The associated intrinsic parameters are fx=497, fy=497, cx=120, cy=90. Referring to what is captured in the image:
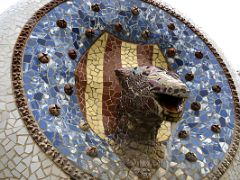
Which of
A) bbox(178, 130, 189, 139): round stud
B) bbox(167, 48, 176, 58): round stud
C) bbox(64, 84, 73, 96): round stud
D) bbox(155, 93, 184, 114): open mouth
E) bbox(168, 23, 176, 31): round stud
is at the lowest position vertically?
bbox(178, 130, 189, 139): round stud

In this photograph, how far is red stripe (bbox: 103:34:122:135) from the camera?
573 centimetres

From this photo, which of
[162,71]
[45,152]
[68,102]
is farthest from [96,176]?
[162,71]

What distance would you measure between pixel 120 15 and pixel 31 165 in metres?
2.59

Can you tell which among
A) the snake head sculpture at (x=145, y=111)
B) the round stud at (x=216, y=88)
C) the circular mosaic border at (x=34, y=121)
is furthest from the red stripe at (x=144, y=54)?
the snake head sculpture at (x=145, y=111)

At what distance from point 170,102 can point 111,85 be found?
3.62 ft

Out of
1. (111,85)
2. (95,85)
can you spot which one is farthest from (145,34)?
(95,85)

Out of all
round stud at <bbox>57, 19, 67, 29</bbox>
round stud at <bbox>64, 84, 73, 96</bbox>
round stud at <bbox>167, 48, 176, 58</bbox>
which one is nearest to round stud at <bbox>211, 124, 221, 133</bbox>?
round stud at <bbox>167, 48, 176, 58</bbox>

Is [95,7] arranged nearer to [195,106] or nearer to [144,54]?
[144,54]

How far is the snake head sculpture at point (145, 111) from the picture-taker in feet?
16.6

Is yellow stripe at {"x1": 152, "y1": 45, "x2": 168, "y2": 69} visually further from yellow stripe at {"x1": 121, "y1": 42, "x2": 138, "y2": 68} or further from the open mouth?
the open mouth

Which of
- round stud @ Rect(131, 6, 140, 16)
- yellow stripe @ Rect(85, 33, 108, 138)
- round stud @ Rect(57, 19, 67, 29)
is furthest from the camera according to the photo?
round stud @ Rect(131, 6, 140, 16)

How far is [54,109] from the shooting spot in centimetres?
520

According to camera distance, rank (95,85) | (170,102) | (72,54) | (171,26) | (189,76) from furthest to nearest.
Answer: (171,26), (189,76), (95,85), (72,54), (170,102)

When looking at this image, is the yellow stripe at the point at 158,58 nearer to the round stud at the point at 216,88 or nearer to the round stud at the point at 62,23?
the round stud at the point at 216,88
